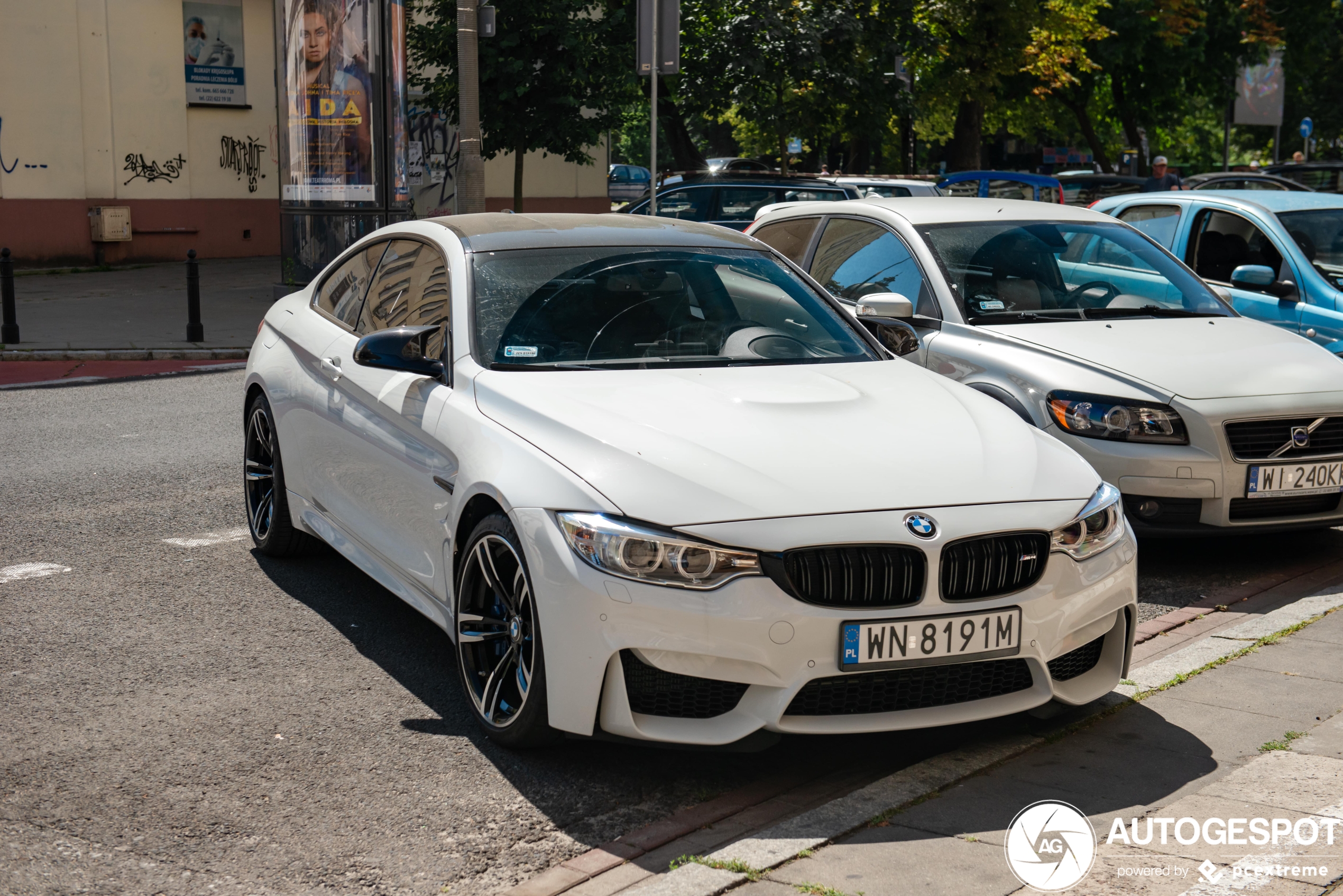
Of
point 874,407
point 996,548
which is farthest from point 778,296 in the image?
point 996,548

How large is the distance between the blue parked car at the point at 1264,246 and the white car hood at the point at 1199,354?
1634 mm

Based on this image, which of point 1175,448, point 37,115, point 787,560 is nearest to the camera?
point 787,560

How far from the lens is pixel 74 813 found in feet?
12.7

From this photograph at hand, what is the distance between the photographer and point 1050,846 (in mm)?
3627

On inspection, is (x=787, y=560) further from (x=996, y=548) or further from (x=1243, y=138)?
(x=1243, y=138)

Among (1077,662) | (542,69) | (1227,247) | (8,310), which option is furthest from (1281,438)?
(542,69)

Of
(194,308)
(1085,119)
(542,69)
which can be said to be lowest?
(194,308)

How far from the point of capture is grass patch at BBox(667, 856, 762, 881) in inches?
137

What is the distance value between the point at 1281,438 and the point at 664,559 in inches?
147

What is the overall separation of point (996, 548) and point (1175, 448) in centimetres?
271

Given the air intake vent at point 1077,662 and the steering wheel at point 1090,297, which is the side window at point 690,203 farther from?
the air intake vent at point 1077,662

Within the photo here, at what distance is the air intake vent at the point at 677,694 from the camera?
393 centimetres

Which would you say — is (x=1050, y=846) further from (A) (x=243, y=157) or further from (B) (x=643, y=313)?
(A) (x=243, y=157)

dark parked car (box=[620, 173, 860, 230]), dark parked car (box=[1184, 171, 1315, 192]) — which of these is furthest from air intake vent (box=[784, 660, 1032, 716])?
dark parked car (box=[1184, 171, 1315, 192])
